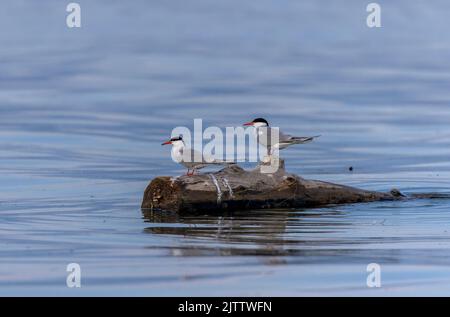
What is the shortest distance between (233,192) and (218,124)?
9042 millimetres

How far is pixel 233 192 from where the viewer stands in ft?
44.7

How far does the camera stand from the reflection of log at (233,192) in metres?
13.6

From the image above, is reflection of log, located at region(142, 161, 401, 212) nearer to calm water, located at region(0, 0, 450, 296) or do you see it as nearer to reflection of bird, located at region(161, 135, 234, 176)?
calm water, located at region(0, 0, 450, 296)

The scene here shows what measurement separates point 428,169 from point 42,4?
25672 mm

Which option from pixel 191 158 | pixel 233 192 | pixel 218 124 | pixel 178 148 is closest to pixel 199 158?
pixel 191 158

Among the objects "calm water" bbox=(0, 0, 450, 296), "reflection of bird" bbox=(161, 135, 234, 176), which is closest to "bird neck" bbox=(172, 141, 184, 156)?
"reflection of bird" bbox=(161, 135, 234, 176)

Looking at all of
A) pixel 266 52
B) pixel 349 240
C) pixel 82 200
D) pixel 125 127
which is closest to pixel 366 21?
pixel 266 52

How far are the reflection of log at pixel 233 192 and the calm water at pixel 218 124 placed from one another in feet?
0.71

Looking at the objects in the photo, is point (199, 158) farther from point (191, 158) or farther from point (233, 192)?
point (233, 192)

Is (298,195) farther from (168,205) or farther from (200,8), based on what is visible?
(200,8)

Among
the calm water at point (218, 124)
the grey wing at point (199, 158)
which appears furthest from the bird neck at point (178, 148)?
the calm water at point (218, 124)

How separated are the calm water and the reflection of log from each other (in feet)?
0.71

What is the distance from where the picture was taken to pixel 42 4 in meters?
42.0

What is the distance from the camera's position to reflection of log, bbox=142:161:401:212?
1358 cm
